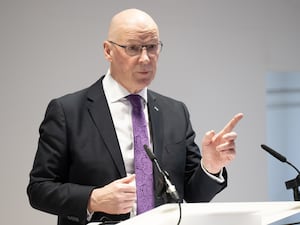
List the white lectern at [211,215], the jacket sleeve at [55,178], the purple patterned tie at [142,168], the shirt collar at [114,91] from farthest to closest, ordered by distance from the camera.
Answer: the shirt collar at [114,91] < the purple patterned tie at [142,168] < the jacket sleeve at [55,178] < the white lectern at [211,215]

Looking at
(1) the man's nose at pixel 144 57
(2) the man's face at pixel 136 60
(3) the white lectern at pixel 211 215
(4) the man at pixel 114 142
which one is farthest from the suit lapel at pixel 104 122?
(3) the white lectern at pixel 211 215

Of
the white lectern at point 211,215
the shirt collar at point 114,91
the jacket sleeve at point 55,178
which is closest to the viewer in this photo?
the white lectern at point 211,215

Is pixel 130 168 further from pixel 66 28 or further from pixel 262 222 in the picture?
pixel 66 28

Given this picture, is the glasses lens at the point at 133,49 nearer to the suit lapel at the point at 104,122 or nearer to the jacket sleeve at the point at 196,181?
the suit lapel at the point at 104,122

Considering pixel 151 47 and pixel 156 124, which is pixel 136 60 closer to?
pixel 151 47

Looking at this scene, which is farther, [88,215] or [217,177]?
[217,177]

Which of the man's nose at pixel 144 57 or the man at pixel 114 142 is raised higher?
the man's nose at pixel 144 57

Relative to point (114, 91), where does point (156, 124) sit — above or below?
below

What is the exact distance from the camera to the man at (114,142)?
180 cm

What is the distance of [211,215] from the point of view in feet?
3.94

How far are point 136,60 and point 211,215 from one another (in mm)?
876

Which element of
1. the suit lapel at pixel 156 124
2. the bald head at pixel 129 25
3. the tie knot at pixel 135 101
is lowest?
the suit lapel at pixel 156 124

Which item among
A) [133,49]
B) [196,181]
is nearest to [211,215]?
[196,181]

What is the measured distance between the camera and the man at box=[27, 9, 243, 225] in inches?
71.0
